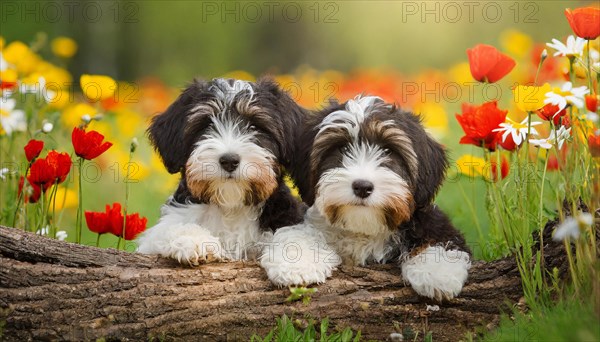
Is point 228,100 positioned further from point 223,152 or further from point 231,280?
point 231,280

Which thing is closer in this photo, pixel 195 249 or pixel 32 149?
pixel 195 249

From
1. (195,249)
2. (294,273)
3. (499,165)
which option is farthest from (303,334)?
(499,165)

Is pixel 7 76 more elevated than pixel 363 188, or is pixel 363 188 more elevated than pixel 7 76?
pixel 7 76

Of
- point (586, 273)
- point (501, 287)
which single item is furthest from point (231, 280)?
point (586, 273)

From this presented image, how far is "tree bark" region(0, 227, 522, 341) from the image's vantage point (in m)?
4.23

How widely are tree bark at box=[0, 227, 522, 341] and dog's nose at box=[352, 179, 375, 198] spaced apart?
539 millimetres

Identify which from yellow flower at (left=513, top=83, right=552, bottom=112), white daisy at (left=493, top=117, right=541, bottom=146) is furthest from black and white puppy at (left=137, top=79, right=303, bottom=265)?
yellow flower at (left=513, top=83, right=552, bottom=112)

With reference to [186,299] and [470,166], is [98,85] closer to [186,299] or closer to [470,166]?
[186,299]

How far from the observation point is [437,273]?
15.0 feet

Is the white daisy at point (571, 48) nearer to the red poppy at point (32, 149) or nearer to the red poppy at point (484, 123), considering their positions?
the red poppy at point (484, 123)

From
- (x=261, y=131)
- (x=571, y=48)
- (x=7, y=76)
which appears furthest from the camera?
(x=7, y=76)

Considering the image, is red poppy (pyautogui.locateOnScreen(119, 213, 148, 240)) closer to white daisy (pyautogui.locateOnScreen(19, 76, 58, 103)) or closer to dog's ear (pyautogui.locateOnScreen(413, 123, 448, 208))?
white daisy (pyautogui.locateOnScreen(19, 76, 58, 103))

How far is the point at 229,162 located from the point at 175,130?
0.58 meters

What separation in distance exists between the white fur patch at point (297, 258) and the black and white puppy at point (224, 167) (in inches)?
12.0
